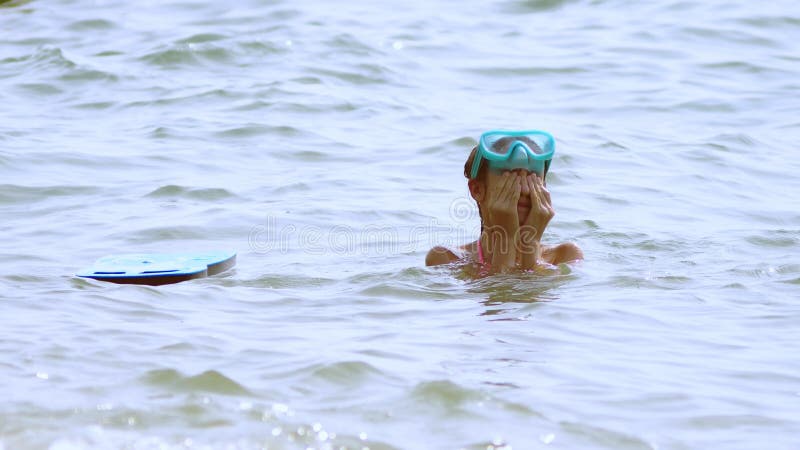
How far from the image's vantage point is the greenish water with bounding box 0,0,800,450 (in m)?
3.98

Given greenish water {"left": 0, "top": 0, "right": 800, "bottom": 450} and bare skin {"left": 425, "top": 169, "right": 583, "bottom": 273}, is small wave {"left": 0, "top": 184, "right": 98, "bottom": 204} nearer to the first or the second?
greenish water {"left": 0, "top": 0, "right": 800, "bottom": 450}

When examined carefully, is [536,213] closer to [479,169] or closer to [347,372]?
[479,169]

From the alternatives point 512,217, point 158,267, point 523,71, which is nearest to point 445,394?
point 512,217

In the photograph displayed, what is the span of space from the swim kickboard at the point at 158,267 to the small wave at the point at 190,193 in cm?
160

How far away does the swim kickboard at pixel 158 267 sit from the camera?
570 centimetres

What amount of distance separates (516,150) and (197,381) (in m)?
2.05

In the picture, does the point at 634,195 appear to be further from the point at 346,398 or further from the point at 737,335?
the point at 346,398

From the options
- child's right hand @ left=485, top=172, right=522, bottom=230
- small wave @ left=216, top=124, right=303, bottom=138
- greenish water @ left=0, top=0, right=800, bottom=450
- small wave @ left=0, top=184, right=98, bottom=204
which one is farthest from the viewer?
small wave @ left=216, top=124, right=303, bottom=138

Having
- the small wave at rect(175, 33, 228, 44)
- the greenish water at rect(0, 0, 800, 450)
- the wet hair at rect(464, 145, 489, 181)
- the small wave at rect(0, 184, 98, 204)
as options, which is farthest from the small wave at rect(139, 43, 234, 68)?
the wet hair at rect(464, 145, 489, 181)

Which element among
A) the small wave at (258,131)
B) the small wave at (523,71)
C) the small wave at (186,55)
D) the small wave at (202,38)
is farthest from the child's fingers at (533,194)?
the small wave at (202,38)

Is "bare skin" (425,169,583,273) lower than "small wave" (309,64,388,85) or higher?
higher

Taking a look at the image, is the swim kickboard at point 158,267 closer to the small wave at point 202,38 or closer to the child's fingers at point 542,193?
the child's fingers at point 542,193

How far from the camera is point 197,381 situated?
416cm

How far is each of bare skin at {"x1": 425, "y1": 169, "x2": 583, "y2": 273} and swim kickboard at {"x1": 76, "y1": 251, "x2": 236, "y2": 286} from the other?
1.34 m
